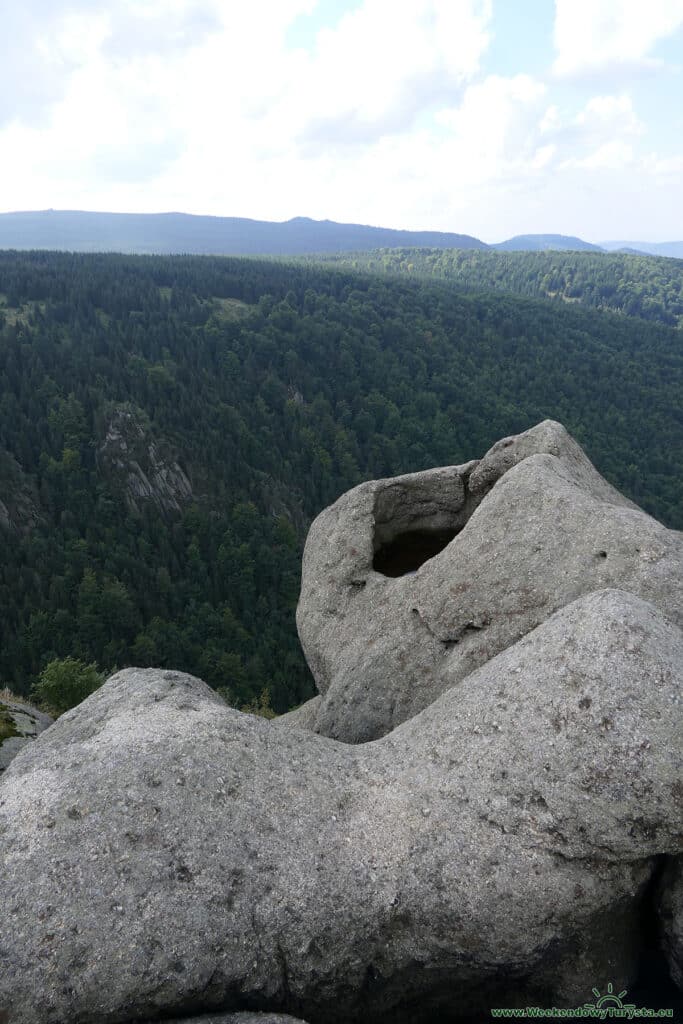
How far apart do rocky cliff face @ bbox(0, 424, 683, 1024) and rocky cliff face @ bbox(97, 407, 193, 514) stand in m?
145

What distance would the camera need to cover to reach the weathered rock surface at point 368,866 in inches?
316

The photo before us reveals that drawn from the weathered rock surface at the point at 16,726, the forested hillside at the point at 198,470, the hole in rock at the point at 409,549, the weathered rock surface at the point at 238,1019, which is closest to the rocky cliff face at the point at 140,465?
the forested hillside at the point at 198,470

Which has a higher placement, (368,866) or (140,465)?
(368,866)

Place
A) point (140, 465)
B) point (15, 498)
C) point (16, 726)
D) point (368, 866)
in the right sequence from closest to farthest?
point (368, 866)
point (16, 726)
point (15, 498)
point (140, 465)

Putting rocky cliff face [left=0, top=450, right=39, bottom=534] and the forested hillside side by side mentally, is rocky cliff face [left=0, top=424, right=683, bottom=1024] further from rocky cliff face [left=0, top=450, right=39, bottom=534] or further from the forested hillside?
rocky cliff face [left=0, top=450, right=39, bottom=534]

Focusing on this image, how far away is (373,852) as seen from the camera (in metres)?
8.99

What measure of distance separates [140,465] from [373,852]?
509 feet

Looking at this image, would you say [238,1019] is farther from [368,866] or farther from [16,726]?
[16,726]

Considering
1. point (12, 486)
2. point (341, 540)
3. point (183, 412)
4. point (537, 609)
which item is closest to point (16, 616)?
point (12, 486)

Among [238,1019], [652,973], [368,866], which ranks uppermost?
[368,866]

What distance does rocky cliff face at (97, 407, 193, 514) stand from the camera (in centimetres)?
15288

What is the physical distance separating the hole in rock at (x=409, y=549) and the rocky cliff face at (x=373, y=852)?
11.4 meters

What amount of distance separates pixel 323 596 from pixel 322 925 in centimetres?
1130

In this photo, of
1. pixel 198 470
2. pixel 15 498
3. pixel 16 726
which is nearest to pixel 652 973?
pixel 16 726
